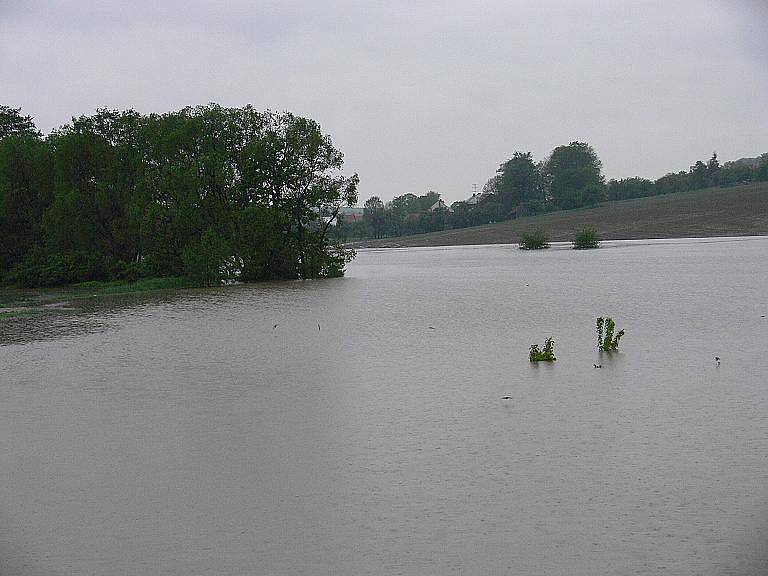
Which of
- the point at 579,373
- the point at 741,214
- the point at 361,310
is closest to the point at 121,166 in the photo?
the point at 361,310

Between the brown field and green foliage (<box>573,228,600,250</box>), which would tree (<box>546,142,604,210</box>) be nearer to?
the brown field

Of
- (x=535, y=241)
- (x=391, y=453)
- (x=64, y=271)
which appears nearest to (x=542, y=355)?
(x=391, y=453)

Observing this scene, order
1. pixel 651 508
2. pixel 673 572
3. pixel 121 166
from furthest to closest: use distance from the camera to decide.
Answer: pixel 121 166
pixel 651 508
pixel 673 572

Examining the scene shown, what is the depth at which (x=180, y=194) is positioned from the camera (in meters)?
31.0

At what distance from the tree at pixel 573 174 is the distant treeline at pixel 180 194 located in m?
59.9

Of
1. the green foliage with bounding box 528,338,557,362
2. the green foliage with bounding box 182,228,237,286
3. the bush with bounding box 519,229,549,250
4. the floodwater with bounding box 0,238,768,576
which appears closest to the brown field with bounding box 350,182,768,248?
the bush with bounding box 519,229,549,250

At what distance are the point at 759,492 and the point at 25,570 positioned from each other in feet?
14.4

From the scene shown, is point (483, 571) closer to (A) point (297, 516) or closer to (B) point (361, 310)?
(A) point (297, 516)

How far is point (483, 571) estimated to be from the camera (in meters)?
4.21

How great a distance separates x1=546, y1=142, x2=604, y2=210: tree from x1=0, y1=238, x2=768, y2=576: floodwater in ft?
260

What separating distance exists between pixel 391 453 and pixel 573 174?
99.8m

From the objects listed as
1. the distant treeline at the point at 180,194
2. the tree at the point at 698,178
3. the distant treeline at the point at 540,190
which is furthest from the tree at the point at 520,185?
the distant treeline at the point at 180,194

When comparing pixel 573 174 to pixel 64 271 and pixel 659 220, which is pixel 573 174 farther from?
pixel 64 271

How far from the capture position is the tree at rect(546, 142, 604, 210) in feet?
298
